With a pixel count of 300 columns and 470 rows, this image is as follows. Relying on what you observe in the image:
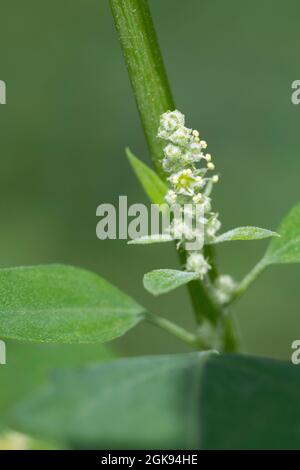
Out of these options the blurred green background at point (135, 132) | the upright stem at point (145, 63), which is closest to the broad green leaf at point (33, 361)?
the upright stem at point (145, 63)

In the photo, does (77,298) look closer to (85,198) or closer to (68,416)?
(68,416)

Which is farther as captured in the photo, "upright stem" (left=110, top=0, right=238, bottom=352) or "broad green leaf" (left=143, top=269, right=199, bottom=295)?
"upright stem" (left=110, top=0, right=238, bottom=352)

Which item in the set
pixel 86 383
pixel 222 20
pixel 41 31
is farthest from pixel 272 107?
pixel 86 383

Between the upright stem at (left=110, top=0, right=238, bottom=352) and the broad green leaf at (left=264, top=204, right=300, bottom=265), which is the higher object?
the upright stem at (left=110, top=0, right=238, bottom=352)

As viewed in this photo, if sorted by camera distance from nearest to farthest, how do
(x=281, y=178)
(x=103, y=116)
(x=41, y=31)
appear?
(x=281, y=178) → (x=103, y=116) → (x=41, y=31)

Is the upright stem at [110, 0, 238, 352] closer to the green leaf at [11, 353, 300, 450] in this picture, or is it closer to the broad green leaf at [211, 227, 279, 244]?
the broad green leaf at [211, 227, 279, 244]

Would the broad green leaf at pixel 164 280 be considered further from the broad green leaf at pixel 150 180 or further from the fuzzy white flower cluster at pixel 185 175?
the broad green leaf at pixel 150 180

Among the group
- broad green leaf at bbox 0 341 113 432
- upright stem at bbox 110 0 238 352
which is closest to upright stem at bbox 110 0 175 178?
upright stem at bbox 110 0 238 352
